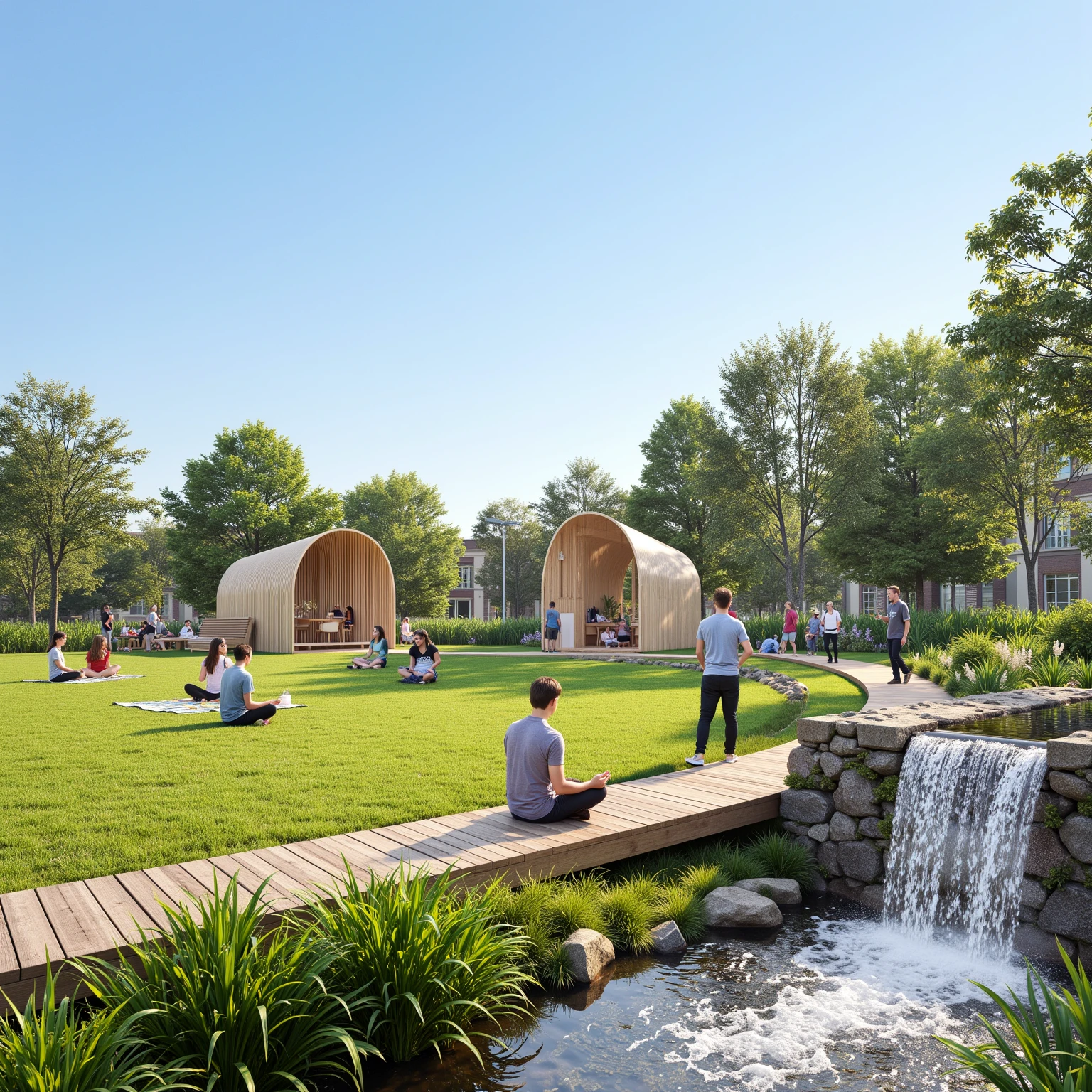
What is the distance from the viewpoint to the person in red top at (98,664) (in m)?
17.0

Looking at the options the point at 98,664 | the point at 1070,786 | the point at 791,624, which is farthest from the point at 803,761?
the point at 791,624

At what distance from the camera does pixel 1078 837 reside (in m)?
5.48

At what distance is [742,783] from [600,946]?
113 inches

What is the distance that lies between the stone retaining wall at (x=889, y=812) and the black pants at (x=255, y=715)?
689 cm

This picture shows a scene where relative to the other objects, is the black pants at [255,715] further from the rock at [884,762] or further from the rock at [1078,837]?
the rock at [1078,837]

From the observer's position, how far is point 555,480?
61.2 metres

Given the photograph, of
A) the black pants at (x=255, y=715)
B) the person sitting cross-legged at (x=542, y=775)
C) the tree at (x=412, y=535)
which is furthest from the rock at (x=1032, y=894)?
the tree at (x=412, y=535)

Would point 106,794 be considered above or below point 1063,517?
below

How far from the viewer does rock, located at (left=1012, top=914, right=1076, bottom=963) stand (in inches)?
215

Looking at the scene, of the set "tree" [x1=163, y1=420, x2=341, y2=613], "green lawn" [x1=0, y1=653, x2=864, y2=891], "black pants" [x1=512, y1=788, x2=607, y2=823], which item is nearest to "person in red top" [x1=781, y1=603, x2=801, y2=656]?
"green lawn" [x1=0, y1=653, x2=864, y2=891]

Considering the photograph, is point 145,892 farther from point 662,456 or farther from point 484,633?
point 662,456

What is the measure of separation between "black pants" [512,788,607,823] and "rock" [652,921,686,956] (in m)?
1.01

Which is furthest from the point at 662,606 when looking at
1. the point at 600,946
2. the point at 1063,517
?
the point at 600,946

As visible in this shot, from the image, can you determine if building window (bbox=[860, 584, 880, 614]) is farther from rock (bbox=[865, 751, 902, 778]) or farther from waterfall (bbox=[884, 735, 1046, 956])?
waterfall (bbox=[884, 735, 1046, 956])
